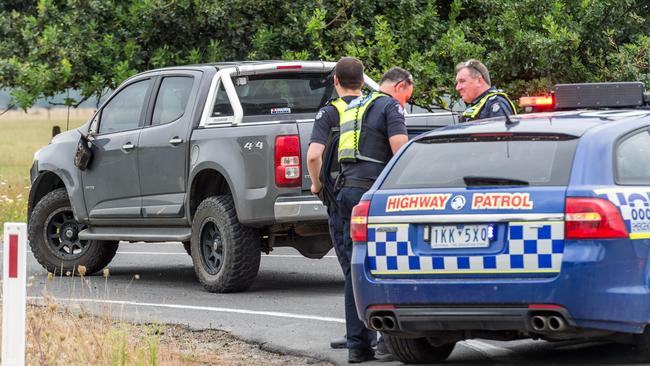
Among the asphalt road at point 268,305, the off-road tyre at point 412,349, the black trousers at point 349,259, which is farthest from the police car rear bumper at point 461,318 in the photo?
the asphalt road at point 268,305

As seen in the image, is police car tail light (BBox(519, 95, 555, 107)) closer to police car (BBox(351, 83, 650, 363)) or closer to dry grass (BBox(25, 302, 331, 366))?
police car (BBox(351, 83, 650, 363))

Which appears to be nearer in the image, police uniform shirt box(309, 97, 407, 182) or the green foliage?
A: police uniform shirt box(309, 97, 407, 182)

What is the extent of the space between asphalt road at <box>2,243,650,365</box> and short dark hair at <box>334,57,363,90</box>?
161 cm

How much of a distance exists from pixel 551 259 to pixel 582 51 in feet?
47.1

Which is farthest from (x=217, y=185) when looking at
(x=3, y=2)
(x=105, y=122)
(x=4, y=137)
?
(x=4, y=137)

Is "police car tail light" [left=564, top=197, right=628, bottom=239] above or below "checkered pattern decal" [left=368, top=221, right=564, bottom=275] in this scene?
→ above

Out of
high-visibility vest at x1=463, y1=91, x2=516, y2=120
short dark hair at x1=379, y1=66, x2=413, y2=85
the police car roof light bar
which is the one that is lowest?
high-visibility vest at x1=463, y1=91, x2=516, y2=120

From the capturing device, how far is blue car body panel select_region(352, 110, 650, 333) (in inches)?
295

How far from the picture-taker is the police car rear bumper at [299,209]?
1166cm

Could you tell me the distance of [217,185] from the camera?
1265cm

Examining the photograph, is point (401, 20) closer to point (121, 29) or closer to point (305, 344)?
point (121, 29)

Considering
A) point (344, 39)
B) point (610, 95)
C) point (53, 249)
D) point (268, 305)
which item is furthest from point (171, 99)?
point (344, 39)

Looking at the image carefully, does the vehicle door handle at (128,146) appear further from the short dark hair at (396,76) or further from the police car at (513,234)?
the police car at (513,234)

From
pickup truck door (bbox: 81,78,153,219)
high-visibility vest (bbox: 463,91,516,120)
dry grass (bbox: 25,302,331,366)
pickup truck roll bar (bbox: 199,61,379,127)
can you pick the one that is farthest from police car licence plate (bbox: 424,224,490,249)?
pickup truck door (bbox: 81,78,153,219)
